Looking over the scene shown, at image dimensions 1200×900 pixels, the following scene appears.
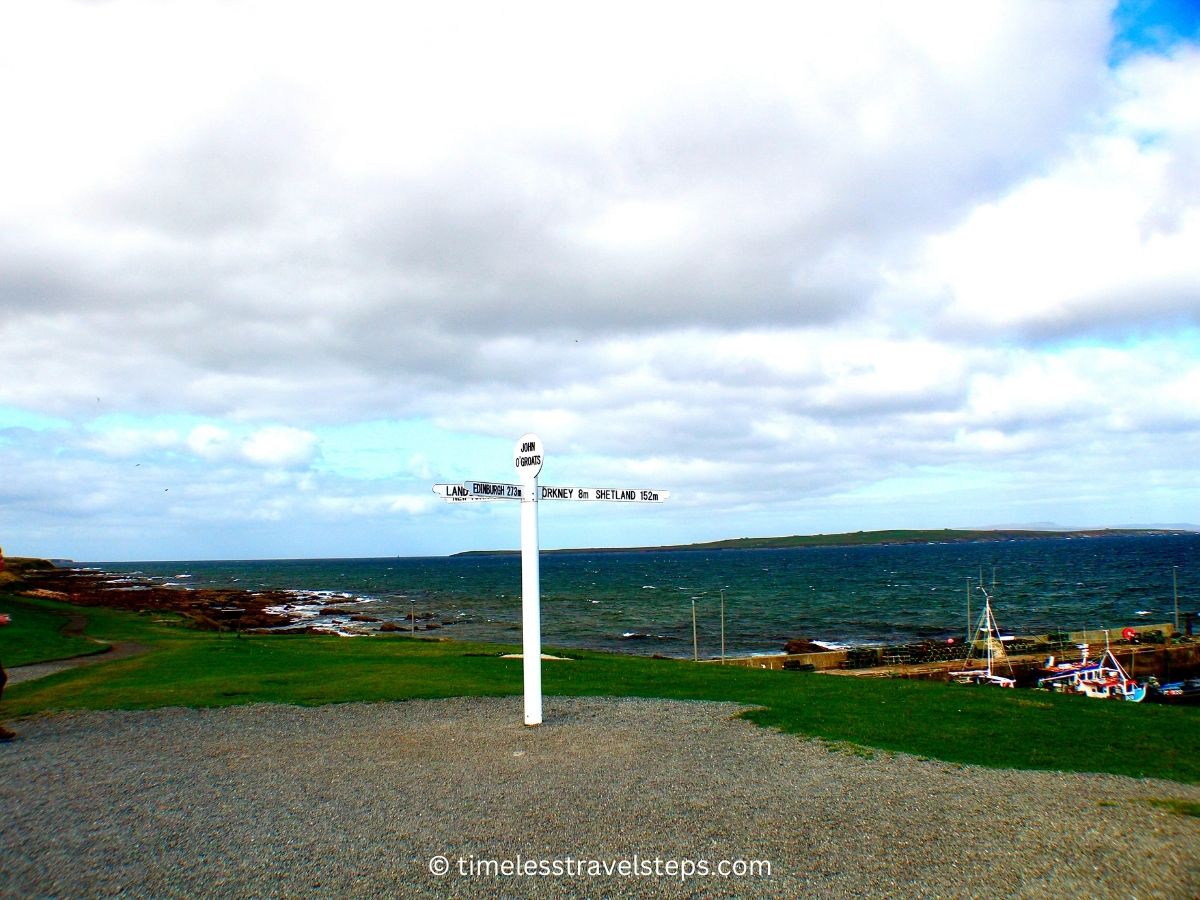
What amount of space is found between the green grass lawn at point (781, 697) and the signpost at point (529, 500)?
313 centimetres

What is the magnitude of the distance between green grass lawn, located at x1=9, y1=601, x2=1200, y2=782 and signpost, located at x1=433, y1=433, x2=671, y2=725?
3.13m

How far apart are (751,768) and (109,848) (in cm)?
571

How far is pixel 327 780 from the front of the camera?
8211 millimetres

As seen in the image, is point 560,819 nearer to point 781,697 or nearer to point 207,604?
point 781,697

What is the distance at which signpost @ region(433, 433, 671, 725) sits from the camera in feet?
34.8

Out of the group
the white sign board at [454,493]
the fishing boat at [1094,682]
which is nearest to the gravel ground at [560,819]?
the white sign board at [454,493]

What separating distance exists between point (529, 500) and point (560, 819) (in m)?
5.03

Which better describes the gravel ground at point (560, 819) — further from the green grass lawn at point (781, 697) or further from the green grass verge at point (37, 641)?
the green grass verge at point (37, 641)

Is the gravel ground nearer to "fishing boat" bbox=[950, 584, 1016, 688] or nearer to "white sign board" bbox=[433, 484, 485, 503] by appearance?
"white sign board" bbox=[433, 484, 485, 503]

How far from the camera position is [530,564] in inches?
429

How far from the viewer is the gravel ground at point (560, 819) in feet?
18.2

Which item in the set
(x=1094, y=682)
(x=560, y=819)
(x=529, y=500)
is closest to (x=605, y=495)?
(x=529, y=500)

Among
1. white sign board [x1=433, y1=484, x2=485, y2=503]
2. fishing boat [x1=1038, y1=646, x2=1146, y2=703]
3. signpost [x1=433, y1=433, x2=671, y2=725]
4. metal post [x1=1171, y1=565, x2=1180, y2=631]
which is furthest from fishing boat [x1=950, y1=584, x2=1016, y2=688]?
white sign board [x1=433, y1=484, x2=485, y2=503]

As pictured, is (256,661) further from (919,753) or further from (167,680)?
(919,753)
